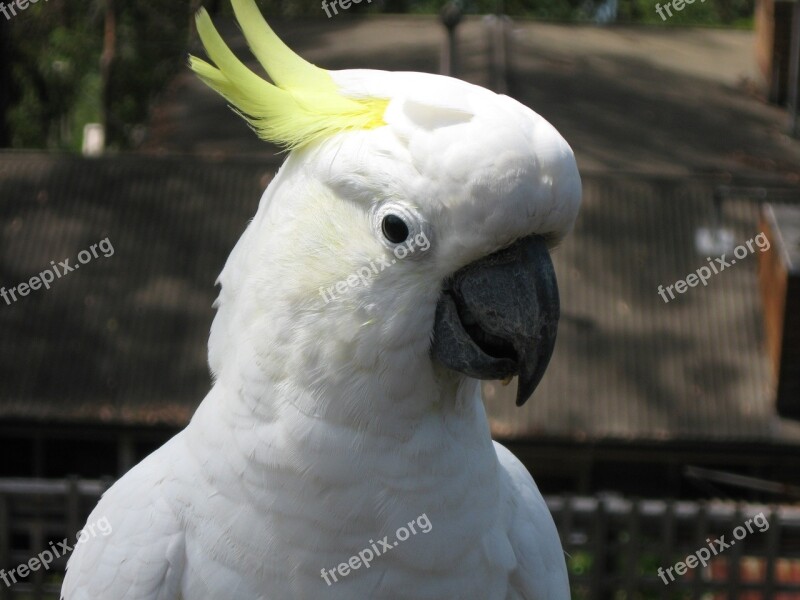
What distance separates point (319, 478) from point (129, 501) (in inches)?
18.3

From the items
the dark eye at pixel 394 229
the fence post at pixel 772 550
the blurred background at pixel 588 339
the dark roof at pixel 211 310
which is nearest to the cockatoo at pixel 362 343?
the dark eye at pixel 394 229

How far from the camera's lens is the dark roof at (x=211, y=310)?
16.1 feet

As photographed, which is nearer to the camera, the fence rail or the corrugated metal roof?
the fence rail

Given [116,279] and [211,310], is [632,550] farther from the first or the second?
[116,279]

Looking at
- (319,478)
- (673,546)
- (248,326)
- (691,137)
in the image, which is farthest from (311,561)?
(691,137)

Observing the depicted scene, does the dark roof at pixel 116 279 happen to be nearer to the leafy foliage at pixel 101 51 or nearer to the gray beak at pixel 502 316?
the gray beak at pixel 502 316

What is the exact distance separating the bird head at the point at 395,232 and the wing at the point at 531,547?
1.45 feet

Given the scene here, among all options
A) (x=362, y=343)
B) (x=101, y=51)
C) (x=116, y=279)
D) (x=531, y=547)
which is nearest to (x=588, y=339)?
(x=116, y=279)

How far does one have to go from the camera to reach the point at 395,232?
147 cm

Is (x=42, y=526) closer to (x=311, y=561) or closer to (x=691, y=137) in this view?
(x=311, y=561)

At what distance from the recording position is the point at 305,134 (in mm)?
1579

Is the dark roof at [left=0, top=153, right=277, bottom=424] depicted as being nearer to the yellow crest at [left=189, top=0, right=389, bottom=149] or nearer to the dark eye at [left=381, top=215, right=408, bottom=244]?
the yellow crest at [left=189, top=0, right=389, bottom=149]

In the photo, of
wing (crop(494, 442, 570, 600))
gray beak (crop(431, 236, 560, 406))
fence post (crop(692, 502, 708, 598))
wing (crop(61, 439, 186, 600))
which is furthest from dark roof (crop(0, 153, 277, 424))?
gray beak (crop(431, 236, 560, 406))

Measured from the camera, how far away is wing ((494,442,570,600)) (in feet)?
6.28
